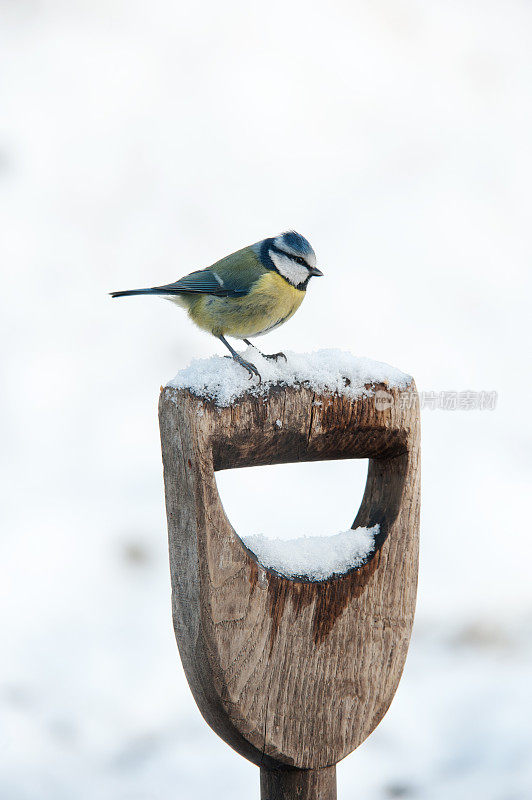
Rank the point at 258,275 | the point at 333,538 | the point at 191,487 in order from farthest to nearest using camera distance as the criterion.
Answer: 1. the point at 258,275
2. the point at 333,538
3. the point at 191,487

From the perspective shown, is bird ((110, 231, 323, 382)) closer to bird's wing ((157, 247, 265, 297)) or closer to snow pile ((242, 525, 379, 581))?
bird's wing ((157, 247, 265, 297))

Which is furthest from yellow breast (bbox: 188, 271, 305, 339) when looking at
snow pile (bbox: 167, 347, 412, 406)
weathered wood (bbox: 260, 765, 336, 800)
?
weathered wood (bbox: 260, 765, 336, 800)

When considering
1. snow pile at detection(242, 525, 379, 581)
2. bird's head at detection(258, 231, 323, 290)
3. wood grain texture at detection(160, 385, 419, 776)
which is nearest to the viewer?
wood grain texture at detection(160, 385, 419, 776)

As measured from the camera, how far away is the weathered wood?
133cm

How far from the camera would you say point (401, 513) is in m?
1.35

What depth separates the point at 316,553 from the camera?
4.46 ft

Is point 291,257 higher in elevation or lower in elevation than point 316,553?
higher

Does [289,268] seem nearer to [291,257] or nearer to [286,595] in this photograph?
[291,257]

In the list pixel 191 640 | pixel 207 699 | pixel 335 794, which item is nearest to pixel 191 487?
pixel 191 640

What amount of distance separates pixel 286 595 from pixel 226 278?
2.40ft

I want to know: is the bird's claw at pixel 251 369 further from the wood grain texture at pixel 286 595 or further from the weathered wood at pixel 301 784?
the weathered wood at pixel 301 784

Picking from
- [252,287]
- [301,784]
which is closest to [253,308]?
[252,287]

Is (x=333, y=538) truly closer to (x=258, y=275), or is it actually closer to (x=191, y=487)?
(x=191, y=487)

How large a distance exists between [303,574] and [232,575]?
17cm
